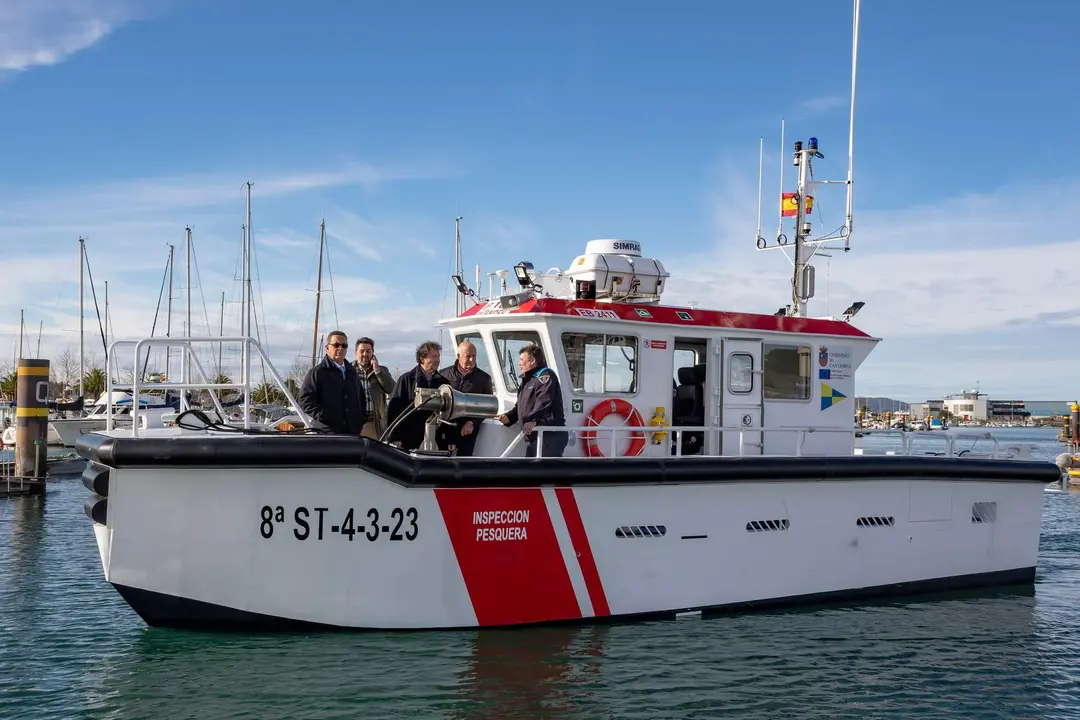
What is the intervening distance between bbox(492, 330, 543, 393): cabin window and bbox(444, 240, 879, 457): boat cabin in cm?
1

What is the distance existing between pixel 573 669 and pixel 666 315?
9.94ft

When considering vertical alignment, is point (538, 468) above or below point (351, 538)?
above

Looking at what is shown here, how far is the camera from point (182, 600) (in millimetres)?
6168

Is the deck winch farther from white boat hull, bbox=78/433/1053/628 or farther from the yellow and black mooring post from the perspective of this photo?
the yellow and black mooring post

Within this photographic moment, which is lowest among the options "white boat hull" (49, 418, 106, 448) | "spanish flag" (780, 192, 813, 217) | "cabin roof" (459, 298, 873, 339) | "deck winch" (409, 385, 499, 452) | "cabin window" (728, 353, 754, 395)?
"white boat hull" (49, 418, 106, 448)

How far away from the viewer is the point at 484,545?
6.61 metres

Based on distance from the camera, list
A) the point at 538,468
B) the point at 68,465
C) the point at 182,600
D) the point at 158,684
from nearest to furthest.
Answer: the point at 158,684
the point at 182,600
the point at 538,468
the point at 68,465

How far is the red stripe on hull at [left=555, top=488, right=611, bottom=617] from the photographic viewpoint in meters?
6.84

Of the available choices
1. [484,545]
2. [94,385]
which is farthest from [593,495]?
[94,385]

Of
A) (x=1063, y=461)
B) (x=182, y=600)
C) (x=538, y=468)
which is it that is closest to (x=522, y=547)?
(x=538, y=468)

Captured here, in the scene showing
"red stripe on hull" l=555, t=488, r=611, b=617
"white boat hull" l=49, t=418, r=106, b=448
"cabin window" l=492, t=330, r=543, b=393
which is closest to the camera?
"red stripe on hull" l=555, t=488, r=611, b=617

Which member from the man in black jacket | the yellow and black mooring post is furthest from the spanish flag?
the yellow and black mooring post

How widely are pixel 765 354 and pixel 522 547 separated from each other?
2993 mm

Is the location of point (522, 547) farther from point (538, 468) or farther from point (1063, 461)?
point (1063, 461)
